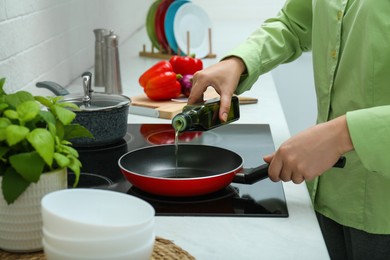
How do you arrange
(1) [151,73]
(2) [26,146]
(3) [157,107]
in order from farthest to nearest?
(1) [151,73]
(3) [157,107]
(2) [26,146]

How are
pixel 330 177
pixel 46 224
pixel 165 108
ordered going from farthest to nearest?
1. pixel 165 108
2. pixel 330 177
3. pixel 46 224

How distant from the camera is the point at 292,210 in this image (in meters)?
1.25

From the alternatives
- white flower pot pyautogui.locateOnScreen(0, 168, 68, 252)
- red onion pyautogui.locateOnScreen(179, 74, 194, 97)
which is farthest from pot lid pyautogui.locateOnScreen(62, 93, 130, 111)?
white flower pot pyautogui.locateOnScreen(0, 168, 68, 252)

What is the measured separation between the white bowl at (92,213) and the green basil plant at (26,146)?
0.08m

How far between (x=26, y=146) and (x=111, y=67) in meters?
1.29

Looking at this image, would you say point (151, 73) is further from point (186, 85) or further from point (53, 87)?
point (53, 87)

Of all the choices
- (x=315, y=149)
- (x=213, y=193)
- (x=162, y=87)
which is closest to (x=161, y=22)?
(x=162, y=87)

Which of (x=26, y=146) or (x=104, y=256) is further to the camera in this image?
(x=26, y=146)

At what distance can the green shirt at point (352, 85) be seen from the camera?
4.41 feet

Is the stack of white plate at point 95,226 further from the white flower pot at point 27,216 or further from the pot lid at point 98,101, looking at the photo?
the pot lid at point 98,101

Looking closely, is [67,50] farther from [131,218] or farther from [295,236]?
[131,218]

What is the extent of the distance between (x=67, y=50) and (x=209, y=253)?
4.62 ft

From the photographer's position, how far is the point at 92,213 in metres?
0.83

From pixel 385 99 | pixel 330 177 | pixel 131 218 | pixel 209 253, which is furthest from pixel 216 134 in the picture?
pixel 131 218
